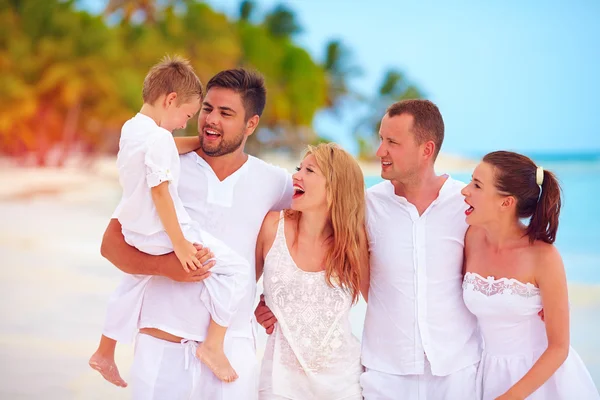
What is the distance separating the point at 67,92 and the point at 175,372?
73.2ft

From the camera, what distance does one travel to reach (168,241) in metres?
2.99

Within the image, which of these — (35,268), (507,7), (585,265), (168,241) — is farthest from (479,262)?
(507,7)

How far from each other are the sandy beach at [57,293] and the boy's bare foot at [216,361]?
3690 millimetres

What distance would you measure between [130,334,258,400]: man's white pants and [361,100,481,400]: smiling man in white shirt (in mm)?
523

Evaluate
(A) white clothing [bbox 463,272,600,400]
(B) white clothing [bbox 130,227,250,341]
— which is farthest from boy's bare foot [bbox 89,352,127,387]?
(A) white clothing [bbox 463,272,600,400]

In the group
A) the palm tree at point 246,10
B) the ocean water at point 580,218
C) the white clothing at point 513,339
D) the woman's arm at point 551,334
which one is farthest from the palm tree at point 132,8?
the woman's arm at point 551,334

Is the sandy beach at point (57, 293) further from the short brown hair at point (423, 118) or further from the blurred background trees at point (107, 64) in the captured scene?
the short brown hair at point (423, 118)

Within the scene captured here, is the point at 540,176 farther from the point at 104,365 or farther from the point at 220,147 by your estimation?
the point at 104,365

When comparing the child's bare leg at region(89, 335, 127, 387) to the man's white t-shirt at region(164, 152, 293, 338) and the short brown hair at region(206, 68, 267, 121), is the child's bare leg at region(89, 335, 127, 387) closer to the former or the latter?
the man's white t-shirt at region(164, 152, 293, 338)

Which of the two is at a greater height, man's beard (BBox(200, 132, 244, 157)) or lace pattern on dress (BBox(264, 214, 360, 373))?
man's beard (BBox(200, 132, 244, 157))

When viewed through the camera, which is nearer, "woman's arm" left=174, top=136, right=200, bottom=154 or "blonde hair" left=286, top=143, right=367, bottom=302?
"blonde hair" left=286, top=143, right=367, bottom=302

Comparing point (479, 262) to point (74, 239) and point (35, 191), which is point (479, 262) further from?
point (35, 191)

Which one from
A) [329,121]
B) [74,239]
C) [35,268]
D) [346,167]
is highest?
[329,121]

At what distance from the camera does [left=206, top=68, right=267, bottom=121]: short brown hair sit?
3.23 metres
